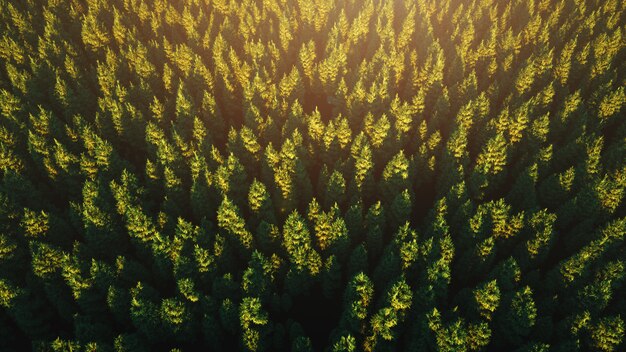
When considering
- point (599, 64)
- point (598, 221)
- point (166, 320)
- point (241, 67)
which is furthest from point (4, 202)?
point (599, 64)

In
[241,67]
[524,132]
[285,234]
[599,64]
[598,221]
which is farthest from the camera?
[241,67]

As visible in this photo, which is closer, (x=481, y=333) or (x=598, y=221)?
(x=481, y=333)

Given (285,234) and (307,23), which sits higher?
(307,23)

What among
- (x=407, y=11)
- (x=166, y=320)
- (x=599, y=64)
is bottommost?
Result: (x=166, y=320)

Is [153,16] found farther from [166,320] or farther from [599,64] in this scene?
[599,64]

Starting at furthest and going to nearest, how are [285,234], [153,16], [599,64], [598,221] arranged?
[153,16] → [599,64] → [598,221] → [285,234]

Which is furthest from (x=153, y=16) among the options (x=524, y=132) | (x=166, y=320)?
(x=524, y=132)

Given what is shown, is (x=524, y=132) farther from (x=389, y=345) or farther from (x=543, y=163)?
(x=389, y=345)
